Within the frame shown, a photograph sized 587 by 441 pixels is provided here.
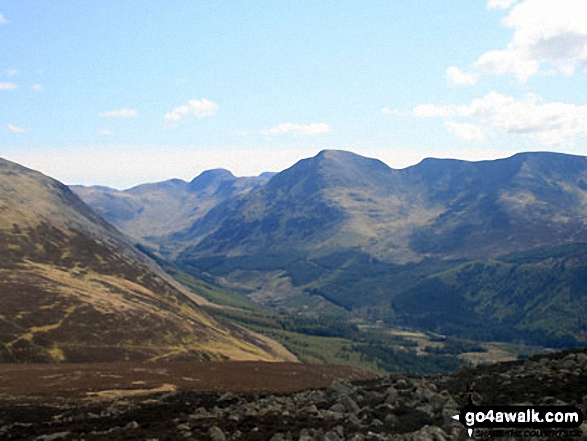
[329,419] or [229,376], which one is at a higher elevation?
[329,419]

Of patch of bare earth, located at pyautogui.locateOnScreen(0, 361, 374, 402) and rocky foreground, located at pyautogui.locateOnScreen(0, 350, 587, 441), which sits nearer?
rocky foreground, located at pyautogui.locateOnScreen(0, 350, 587, 441)

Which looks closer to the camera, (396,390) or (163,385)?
(396,390)

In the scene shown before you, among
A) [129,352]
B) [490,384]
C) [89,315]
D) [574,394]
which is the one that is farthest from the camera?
[89,315]

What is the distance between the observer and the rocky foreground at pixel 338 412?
38938 mm

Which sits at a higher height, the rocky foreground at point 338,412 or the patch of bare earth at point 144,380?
the rocky foreground at point 338,412

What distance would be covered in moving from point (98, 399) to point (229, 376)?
3147 cm

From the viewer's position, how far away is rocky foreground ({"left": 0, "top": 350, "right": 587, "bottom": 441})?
38.9m

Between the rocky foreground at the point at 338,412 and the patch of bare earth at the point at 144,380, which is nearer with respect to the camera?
the rocky foreground at the point at 338,412

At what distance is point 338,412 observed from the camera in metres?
47.2

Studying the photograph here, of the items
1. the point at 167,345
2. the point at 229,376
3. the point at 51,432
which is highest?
the point at 51,432

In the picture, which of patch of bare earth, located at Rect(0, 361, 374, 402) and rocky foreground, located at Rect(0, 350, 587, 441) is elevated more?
rocky foreground, located at Rect(0, 350, 587, 441)

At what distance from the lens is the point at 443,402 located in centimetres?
4612

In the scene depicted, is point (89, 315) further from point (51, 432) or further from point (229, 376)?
point (51, 432)

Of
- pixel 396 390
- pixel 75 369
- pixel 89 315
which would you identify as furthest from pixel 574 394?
pixel 89 315
